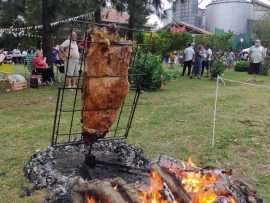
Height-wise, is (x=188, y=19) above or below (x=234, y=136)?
above

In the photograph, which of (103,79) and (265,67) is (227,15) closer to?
(265,67)

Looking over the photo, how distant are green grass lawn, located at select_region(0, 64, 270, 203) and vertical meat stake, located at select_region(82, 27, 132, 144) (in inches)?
49.7

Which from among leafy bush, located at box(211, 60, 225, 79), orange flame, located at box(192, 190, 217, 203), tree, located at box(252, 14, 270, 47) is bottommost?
orange flame, located at box(192, 190, 217, 203)

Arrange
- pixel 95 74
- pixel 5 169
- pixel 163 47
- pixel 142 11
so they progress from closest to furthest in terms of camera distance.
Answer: pixel 95 74 → pixel 5 169 → pixel 142 11 → pixel 163 47

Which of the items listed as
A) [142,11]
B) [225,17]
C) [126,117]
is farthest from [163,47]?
[225,17]

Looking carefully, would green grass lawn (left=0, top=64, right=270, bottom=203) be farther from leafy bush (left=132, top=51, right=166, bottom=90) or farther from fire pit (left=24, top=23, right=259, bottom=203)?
leafy bush (left=132, top=51, right=166, bottom=90)

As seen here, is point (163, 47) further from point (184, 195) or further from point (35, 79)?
point (184, 195)

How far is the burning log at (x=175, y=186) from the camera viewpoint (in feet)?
11.5

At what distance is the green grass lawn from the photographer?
611cm

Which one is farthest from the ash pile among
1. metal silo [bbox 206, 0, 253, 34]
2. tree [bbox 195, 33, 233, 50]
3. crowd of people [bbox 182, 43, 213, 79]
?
metal silo [bbox 206, 0, 253, 34]

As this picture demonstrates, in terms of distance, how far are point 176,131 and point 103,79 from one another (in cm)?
458

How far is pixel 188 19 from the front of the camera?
190ft

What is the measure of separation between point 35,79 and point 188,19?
4506cm

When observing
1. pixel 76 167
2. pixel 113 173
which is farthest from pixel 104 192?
pixel 76 167
